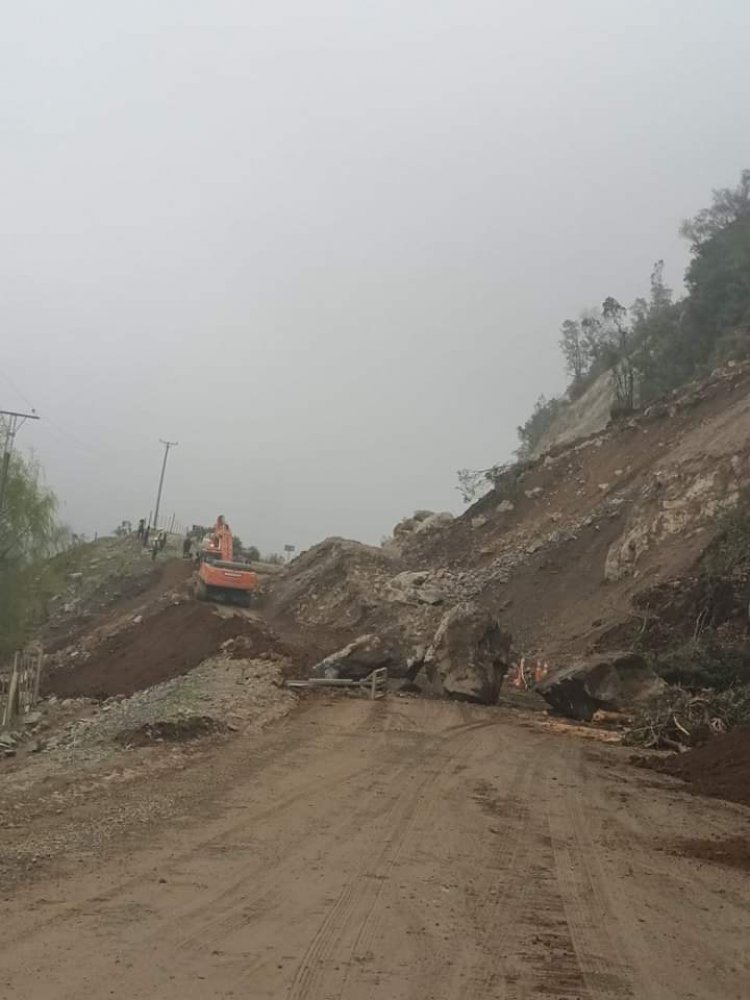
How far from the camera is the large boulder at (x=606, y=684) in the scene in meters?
17.5

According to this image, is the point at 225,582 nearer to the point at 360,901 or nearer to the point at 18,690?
the point at 18,690

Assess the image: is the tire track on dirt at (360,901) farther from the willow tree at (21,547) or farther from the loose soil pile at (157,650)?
the willow tree at (21,547)

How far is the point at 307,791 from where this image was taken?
10.2 m

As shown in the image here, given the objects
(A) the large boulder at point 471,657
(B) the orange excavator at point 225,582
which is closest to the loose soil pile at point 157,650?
(B) the orange excavator at point 225,582

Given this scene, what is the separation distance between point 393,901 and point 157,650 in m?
24.1

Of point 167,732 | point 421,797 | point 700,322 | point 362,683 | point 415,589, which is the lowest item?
point 421,797

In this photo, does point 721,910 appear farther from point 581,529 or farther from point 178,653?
point 581,529

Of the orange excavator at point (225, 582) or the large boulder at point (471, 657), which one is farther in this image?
the orange excavator at point (225, 582)

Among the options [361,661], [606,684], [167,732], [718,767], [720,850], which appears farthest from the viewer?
[361,661]

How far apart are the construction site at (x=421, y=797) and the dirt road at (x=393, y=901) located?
0.09ft

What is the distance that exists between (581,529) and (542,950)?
27.3 meters

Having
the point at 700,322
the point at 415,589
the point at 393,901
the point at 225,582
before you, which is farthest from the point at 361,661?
the point at 700,322

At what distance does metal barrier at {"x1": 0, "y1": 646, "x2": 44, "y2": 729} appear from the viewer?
69.2 ft

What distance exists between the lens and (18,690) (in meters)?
22.8
